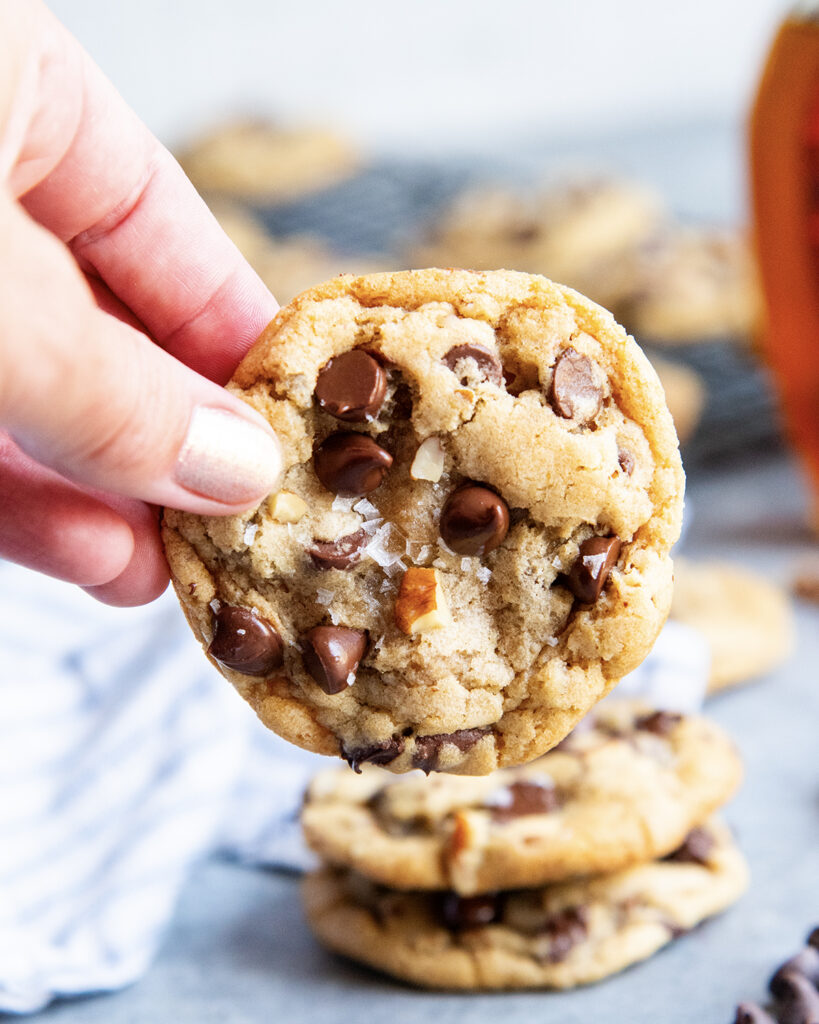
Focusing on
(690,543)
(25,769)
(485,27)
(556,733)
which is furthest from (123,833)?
(485,27)

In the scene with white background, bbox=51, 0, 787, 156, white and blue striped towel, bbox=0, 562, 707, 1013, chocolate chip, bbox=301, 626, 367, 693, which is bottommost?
white background, bbox=51, 0, 787, 156

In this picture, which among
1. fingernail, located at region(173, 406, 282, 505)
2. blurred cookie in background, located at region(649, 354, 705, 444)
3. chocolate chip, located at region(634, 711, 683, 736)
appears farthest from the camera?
blurred cookie in background, located at region(649, 354, 705, 444)

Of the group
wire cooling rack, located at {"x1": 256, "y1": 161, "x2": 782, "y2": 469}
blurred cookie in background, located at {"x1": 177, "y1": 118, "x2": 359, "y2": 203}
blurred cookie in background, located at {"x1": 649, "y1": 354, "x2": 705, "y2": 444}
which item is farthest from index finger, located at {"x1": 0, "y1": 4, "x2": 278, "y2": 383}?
blurred cookie in background, located at {"x1": 177, "y1": 118, "x2": 359, "y2": 203}

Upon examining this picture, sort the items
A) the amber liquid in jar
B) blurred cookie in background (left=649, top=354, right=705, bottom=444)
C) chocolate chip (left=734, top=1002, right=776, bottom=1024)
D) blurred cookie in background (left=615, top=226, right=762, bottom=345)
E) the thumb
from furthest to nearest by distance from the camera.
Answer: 1. blurred cookie in background (left=615, top=226, right=762, bottom=345)
2. blurred cookie in background (left=649, top=354, right=705, bottom=444)
3. the amber liquid in jar
4. chocolate chip (left=734, top=1002, right=776, bottom=1024)
5. the thumb

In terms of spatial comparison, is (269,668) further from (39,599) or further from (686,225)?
(686,225)

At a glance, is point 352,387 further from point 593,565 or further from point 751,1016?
point 751,1016

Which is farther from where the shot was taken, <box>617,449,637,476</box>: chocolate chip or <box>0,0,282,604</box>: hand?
<box>617,449,637,476</box>: chocolate chip

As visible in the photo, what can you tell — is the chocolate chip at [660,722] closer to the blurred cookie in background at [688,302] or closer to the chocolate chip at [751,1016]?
the chocolate chip at [751,1016]

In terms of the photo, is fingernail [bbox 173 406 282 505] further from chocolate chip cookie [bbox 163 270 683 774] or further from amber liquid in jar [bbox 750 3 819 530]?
amber liquid in jar [bbox 750 3 819 530]
